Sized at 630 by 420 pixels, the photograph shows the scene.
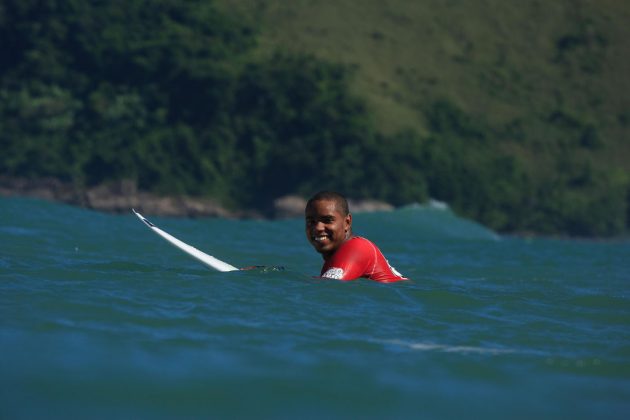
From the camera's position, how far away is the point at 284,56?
5709cm

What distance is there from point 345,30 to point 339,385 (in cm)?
6608

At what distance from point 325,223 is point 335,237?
135 millimetres

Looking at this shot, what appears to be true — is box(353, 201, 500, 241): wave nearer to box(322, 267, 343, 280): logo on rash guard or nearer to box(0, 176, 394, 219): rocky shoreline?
box(0, 176, 394, 219): rocky shoreline

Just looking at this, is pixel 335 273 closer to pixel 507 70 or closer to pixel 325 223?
pixel 325 223

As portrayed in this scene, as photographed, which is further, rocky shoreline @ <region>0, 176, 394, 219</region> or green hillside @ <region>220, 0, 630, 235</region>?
green hillside @ <region>220, 0, 630, 235</region>

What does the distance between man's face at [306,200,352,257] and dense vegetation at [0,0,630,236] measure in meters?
42.1

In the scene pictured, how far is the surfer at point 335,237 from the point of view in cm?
848

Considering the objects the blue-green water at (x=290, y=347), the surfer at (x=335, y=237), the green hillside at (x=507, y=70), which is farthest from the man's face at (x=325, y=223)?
the green hillside at (x=507, y=70)

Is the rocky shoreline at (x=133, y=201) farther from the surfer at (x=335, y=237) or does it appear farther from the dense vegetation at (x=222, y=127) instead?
the surfer at (x=335, y=237)

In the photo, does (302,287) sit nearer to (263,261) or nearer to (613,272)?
(263,261)

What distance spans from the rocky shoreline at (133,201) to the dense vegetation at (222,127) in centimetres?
47

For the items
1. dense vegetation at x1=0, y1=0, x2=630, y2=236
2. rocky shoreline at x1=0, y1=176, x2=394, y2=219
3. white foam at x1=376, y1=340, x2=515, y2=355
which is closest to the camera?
white foam at x1=376, y1=340, x2=515, y2=355

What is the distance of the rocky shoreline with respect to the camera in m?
48.8

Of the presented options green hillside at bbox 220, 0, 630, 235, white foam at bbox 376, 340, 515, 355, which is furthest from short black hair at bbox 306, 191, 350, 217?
green hillside at bbox 220, 0, 630, 235
